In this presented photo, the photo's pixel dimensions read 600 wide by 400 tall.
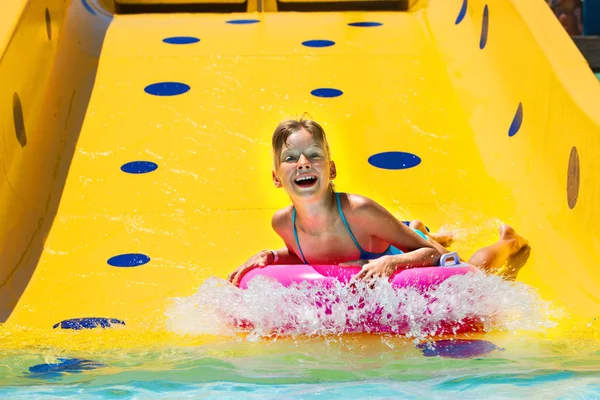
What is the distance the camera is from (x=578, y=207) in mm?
3314

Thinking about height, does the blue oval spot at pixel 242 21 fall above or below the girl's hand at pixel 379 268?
below

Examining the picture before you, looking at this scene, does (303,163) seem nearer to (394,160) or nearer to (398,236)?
(398,236)

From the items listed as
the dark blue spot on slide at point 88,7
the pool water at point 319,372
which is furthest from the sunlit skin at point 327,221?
the dark blue spot on slide at point 88,7

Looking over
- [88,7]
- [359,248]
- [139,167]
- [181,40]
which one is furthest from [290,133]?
[88,7]

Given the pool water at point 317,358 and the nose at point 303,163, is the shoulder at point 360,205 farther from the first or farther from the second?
the pool water at point 317,358

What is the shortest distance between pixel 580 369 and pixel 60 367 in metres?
1.32

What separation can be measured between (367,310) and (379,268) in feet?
0.50

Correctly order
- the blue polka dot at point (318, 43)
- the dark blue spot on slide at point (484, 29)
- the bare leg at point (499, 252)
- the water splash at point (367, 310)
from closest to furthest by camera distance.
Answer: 1. the water splash at point (367, 310)
2. the bare leg at point (499, 252)
3. the dark blue spot on slide at point (484, 29)
4. the blue polka dot at point (318, 43)

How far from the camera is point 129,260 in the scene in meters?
3.47

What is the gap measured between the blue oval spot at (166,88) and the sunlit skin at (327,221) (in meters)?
1.63

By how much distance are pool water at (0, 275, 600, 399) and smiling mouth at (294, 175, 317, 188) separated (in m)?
0.36

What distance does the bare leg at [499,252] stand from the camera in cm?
328

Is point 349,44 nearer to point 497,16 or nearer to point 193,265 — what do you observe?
point 497,16

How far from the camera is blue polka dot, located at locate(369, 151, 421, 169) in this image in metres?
4.02
